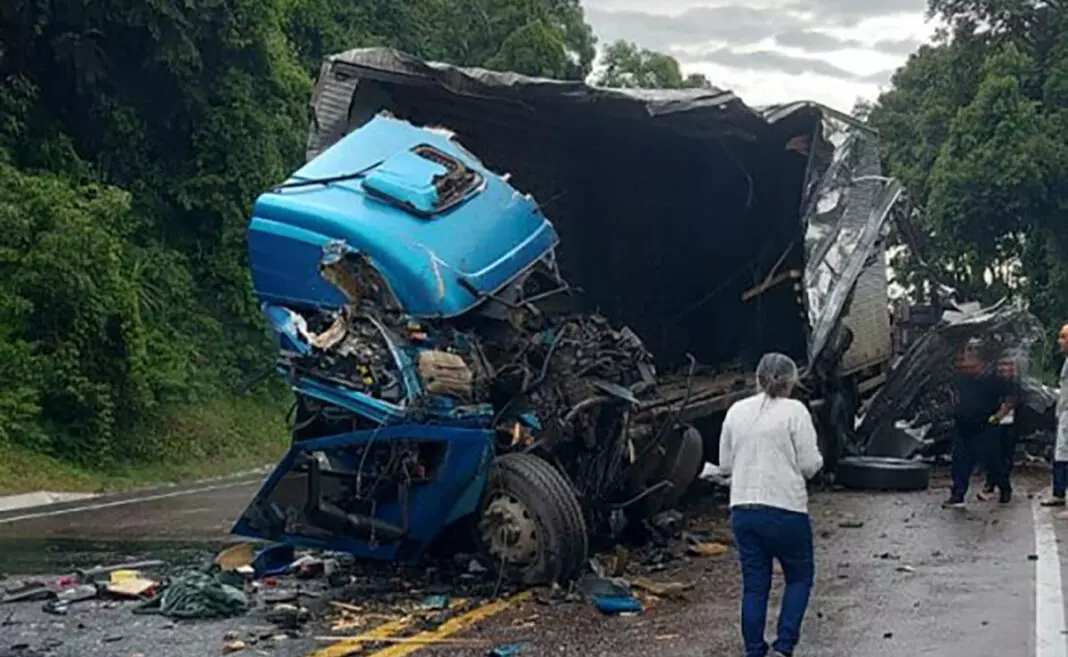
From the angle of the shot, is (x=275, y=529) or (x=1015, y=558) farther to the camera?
(x=1015, y=558)

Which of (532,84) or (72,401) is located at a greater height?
(532,84)

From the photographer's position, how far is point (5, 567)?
10.1m

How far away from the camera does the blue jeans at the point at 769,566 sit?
6.80 m

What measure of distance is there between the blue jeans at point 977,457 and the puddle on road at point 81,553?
20.0 ft

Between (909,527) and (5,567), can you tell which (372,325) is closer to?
(5,567)

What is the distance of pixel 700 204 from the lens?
573 inches

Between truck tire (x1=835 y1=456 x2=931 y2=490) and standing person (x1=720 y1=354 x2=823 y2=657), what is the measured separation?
751 cm

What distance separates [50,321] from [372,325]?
11.2 m

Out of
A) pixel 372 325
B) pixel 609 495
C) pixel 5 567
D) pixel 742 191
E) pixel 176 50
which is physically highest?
pixel 176 50

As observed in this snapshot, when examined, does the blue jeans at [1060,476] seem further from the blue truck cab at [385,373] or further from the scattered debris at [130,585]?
the scattered debris at [130,585]

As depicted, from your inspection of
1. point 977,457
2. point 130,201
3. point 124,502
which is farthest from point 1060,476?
point 130,201

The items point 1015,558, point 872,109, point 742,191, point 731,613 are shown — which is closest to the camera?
point 731,613

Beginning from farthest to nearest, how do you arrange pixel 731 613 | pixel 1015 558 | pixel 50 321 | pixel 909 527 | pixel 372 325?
pixel 50 321, pixel 909 527, pixel 1015 558, pixel 372 325, pixel 731 613

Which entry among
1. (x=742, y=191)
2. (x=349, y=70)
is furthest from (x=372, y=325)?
(x=742, y=191)
